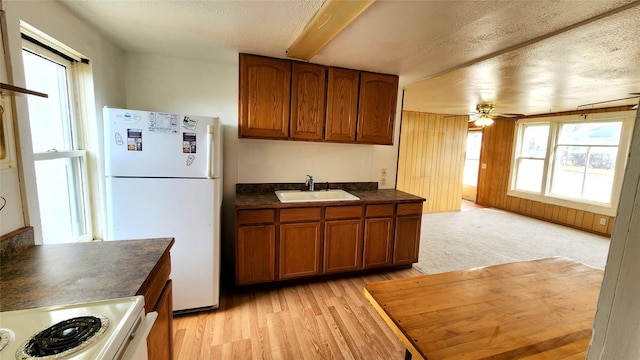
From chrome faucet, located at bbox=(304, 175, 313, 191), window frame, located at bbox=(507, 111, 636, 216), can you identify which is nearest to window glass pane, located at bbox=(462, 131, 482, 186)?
window frame, located at bbox=(507, 111, 636, 216)

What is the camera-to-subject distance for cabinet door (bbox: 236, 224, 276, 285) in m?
2.42

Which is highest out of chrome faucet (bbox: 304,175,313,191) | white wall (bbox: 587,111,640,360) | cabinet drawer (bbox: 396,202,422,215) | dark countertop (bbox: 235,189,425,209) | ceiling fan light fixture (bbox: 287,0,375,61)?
ceiling fan light fixture (bbox: 287,0,375,61)

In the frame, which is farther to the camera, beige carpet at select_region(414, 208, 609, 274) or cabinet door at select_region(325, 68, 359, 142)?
beige carpet at select_region(414, 208, 609, 274)

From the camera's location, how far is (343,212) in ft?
8.83

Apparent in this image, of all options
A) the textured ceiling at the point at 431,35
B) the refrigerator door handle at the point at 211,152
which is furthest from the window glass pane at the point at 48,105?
the refrigerator door handle at the point at 211,152

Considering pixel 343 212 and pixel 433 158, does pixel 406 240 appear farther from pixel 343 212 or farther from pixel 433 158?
pixel 433 158

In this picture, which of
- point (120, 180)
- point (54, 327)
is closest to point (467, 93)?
point (120, 180)

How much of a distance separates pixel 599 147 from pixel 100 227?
7.36 metres

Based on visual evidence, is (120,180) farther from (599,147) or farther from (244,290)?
(599,147)

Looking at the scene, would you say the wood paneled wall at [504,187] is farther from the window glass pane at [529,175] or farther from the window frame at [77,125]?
the window frame at [77,125]

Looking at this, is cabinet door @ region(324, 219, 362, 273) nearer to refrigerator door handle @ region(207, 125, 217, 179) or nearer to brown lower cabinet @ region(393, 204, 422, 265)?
brown lower cabinet @ region(393, 204, 422, 265)

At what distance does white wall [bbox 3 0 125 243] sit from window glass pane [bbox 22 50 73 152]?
17 centimetres

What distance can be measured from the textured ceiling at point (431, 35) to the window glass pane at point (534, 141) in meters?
2.82

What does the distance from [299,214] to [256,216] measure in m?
0.40
